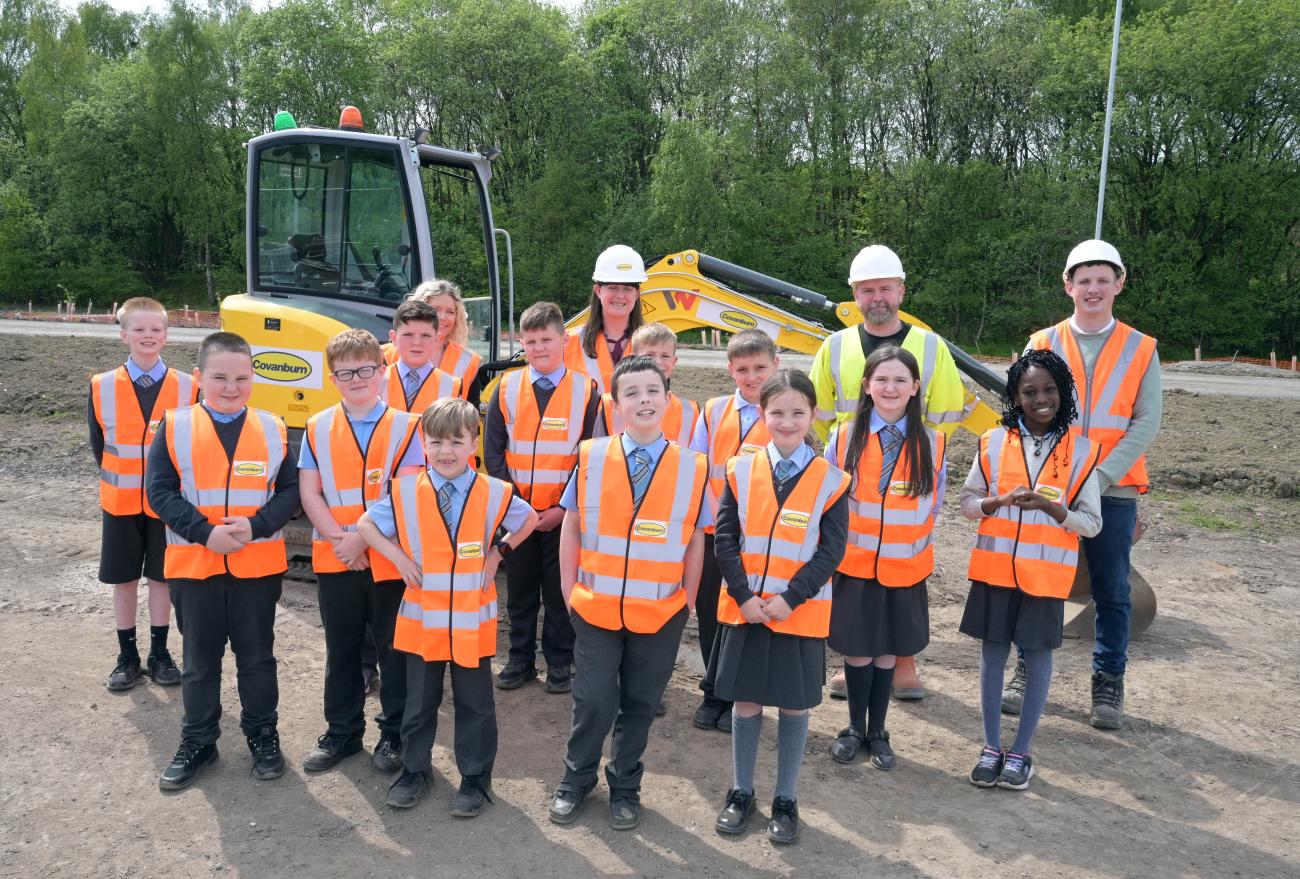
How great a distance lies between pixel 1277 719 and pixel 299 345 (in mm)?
5986

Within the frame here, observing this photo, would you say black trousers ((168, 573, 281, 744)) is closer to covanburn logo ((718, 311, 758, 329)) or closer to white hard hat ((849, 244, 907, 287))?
white hard hat ((849, 244, 907, 287))

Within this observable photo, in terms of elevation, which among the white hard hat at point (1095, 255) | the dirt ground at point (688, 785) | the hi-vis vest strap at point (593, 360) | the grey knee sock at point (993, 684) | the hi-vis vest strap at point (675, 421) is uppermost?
the white hard hat at point (1095, 255)

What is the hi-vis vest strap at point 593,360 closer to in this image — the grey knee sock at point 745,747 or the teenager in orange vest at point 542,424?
the teenager in orange vest at point 542,424

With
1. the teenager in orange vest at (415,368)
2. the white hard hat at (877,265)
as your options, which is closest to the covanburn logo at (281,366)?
the teenager in orange vest at (415,368)

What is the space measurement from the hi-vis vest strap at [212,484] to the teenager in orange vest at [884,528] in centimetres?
246

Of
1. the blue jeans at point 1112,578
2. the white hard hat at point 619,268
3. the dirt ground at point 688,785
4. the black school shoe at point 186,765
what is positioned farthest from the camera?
the white hard hat at point 619,268

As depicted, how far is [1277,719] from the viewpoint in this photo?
5066mm

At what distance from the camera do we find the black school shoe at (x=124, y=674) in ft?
16.8

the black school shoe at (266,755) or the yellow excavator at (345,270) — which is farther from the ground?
the yellow excavator at (345,270)

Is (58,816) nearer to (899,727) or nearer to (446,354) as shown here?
(446,354)

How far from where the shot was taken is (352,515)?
169 inches

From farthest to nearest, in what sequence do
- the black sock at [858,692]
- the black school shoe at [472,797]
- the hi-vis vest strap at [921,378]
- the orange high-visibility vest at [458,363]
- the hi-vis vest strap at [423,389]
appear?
the orange high-visibility vest at [458,363] → the hi-vis vest strap at [423,389] → the hi-vis vest strap at [921,378] → the black sock at [858,692] → the black school shoe at [472,797]

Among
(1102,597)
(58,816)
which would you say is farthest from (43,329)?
(1102,597)

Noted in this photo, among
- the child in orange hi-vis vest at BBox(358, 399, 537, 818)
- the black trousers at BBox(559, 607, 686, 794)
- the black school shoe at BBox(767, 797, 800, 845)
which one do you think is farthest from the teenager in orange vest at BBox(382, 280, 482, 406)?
the black school shoe at BBox(767, 797, 800, 845)
